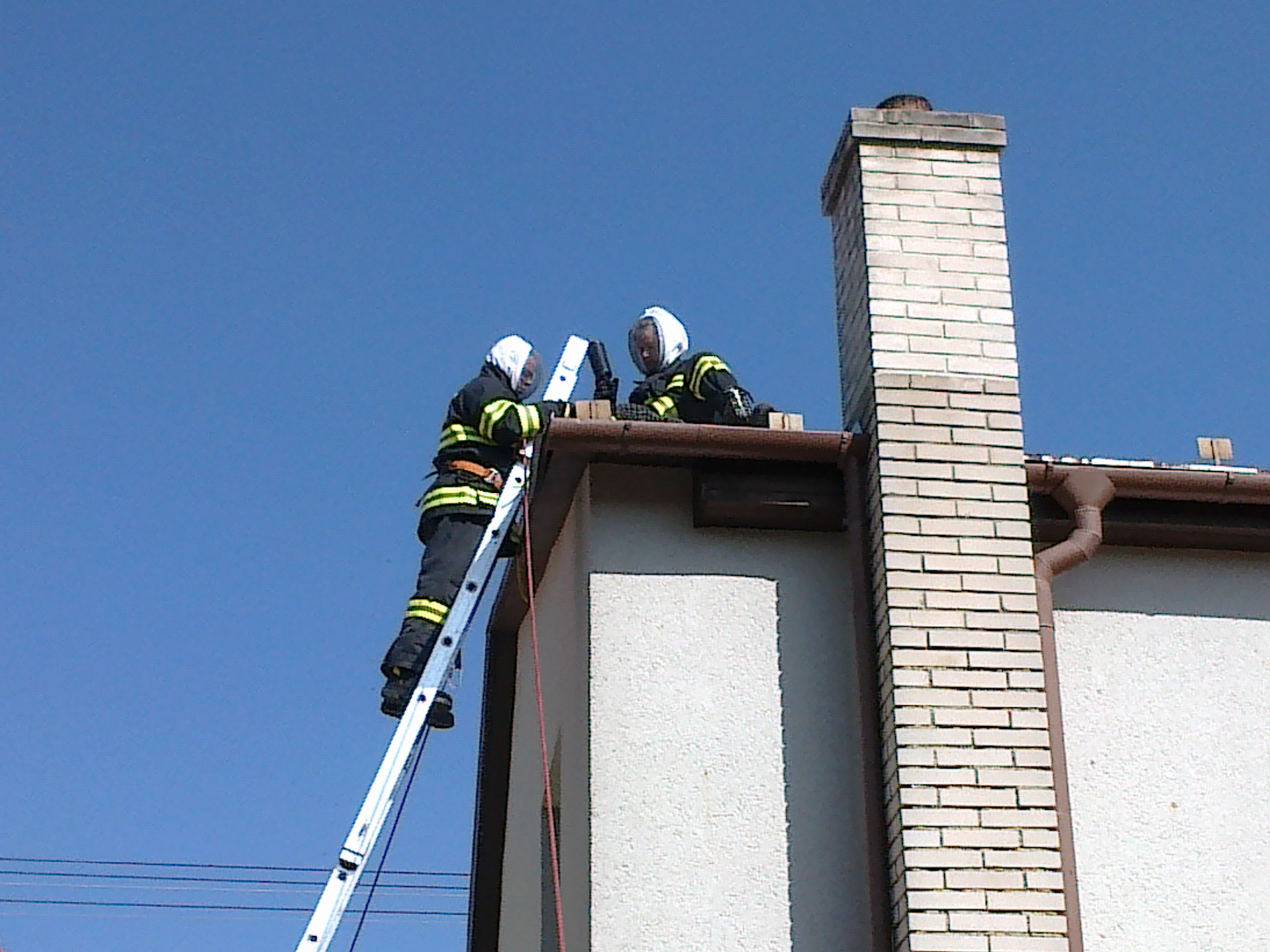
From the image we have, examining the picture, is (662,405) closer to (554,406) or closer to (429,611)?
(554,406)

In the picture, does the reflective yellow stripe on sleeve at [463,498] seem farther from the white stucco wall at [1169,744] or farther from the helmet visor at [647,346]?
the white stucco wall at [1169,744]

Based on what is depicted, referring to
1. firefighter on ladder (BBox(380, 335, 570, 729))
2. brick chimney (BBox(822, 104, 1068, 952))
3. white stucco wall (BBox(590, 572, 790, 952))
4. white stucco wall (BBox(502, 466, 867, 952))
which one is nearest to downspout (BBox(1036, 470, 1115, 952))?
brick chimney (BBox(822, 104, 1068, 952))

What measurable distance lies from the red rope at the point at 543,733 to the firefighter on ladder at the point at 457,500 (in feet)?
1.36

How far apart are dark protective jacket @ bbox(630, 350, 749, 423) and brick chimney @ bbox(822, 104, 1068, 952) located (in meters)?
0.64

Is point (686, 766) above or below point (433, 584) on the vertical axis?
below

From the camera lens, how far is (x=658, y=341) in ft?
32.1

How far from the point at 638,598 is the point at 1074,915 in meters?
1.89

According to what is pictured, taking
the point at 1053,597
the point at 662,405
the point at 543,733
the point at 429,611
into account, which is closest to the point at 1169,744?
the point at 1053,597

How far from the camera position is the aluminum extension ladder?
8.18 metres

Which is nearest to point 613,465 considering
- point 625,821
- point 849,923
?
point 625,821

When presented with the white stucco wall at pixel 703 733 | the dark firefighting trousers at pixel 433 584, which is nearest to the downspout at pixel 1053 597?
the white stucco wall at pixel 703 733

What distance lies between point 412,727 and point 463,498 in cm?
118

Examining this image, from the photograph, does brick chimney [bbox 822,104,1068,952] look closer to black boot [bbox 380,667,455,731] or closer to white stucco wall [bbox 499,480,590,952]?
white stucco wall [bbox 499,480,590,952]

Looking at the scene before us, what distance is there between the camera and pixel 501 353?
9930 mm
